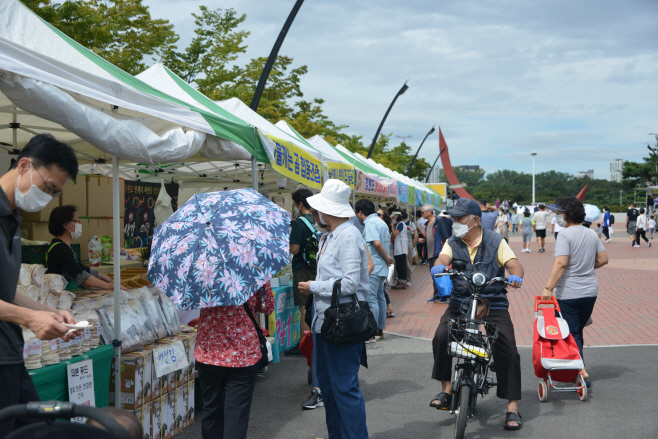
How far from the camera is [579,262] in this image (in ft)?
17.4

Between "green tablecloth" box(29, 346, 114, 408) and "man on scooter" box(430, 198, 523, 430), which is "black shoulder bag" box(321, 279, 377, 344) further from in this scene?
"green tablecloth" box(29, 346, 114, 408)

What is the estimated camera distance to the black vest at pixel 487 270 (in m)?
4.48

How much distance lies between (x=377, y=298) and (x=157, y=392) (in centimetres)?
384

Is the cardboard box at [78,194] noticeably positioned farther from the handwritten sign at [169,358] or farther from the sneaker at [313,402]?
the sneaker at [313,402]

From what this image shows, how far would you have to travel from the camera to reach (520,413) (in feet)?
16.2

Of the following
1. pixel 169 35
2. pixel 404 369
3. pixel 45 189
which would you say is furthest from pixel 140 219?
pixel 45 189

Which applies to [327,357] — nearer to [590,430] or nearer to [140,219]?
[590,430]

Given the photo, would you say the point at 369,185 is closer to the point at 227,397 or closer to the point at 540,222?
the point at 227,397

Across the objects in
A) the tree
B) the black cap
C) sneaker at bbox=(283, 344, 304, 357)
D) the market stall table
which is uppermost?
the tree

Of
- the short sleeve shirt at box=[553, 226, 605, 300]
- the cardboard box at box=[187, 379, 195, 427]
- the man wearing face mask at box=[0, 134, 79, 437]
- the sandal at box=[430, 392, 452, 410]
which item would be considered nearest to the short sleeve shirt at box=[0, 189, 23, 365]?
the man wearing face mask at box=[0, 134, 79, 437]

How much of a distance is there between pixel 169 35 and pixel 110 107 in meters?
11.0

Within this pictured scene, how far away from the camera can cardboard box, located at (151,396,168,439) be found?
4227 millimetres

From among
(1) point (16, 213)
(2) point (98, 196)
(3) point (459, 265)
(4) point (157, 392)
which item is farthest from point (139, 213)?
(1) point (16, 213)

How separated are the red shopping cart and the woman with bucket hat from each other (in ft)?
6.93
